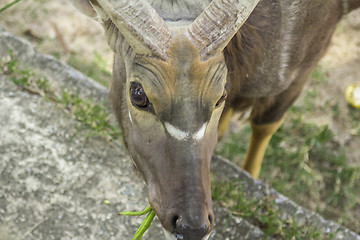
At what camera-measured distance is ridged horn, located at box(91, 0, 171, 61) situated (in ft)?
8.64

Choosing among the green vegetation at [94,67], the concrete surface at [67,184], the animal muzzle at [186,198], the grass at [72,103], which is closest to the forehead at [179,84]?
the animal muzzle at [186,198]

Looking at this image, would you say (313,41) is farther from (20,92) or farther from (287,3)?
(20,92)

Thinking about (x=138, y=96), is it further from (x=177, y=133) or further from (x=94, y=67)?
(x=94, y=67)

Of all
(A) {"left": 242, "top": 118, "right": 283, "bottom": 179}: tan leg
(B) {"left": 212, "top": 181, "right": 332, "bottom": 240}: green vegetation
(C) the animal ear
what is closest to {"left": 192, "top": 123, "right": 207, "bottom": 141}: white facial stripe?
(C) the animal ear

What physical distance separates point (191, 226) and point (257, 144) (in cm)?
262

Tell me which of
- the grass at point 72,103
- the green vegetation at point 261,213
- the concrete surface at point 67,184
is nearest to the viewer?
the concrete surface at point 67,184

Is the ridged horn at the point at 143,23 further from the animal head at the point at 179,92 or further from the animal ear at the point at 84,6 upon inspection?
the animal ear at the point at 84,6

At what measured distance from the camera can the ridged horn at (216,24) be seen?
105 inches

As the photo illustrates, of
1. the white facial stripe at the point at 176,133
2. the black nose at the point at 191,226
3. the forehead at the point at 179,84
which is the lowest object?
the black nose at the point at 191,226

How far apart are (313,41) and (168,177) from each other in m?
2.06

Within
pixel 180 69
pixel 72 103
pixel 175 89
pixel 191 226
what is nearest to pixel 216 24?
pixel 180 69

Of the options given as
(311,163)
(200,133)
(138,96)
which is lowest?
(311,163)

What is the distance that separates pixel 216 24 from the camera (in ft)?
8.78

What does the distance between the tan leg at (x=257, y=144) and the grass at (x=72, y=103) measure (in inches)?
58.1
